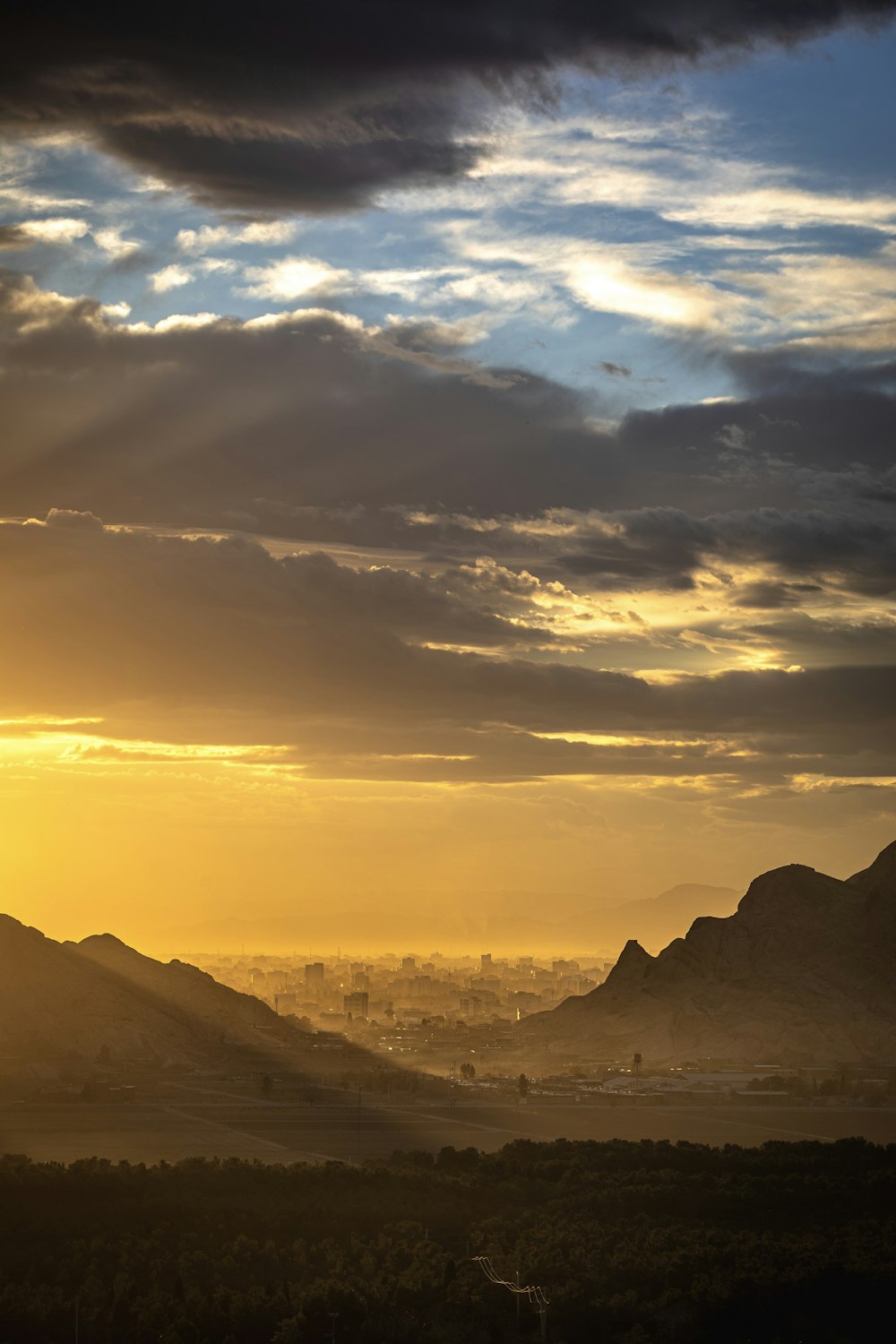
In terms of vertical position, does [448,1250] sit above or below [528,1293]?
above

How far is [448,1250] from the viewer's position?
12081cm

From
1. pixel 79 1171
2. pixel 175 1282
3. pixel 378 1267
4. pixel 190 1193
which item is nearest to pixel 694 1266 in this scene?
pixel 378 1267

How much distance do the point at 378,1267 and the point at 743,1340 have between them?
25.8 meters

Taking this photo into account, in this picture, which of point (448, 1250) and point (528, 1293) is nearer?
point (528, 1293)

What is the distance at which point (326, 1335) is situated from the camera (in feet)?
322

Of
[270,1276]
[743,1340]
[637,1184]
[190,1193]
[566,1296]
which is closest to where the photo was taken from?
[743,1340]

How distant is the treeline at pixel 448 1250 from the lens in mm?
100312

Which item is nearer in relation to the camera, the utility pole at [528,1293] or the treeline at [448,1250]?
the utility pole at [528,1293]

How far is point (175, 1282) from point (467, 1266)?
57.6 ft

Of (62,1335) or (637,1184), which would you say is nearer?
(62,1335)

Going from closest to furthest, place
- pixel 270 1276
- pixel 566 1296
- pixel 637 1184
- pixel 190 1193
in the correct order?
pixel 566 1296 → pixel 270 1276 → pixel 190 1193 → pixel 637 1184

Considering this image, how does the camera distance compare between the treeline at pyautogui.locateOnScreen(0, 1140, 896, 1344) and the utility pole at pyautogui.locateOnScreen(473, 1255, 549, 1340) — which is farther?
the treeline at pyautogui.locateOnScreen(0, 1140, 896, 1344)

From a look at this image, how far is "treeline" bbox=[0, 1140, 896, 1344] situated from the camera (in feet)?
329

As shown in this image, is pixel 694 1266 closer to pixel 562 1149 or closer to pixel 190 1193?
pixel 190 1193
